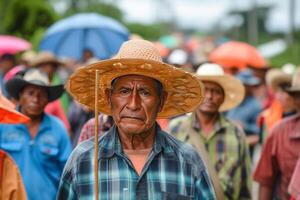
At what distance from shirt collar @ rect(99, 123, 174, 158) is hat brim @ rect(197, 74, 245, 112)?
2.62m

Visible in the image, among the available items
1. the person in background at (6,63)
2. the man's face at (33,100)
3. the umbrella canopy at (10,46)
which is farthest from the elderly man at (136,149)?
the umbrella canopy at (10,46)

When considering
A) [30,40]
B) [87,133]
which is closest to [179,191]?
[87,133]

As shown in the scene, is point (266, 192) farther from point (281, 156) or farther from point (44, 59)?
point (44, 59)

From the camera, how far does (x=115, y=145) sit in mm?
4195

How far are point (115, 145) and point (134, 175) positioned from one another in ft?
0.71

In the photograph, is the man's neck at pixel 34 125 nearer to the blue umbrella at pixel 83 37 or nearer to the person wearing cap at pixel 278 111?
the person wearing cap at pixel 278 111

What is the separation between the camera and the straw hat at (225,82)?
6.95 meters

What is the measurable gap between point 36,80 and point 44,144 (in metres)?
0.73

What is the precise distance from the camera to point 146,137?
4281 mm

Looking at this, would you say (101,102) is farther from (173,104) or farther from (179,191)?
(179,191)

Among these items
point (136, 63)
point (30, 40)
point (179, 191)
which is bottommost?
point (179, 191)

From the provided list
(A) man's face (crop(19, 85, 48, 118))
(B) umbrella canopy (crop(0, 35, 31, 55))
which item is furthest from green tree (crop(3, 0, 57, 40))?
(A) man's face (crop(19, 85, 48, 118))

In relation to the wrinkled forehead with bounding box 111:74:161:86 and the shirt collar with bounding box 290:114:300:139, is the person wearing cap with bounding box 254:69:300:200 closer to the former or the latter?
the shirt collar with bounding box 290:114:300:139

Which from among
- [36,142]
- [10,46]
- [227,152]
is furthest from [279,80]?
[10,46]
